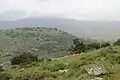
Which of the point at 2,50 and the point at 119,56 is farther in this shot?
the point at 2,50

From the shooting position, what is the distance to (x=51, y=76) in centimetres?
2972

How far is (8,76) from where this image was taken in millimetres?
33000

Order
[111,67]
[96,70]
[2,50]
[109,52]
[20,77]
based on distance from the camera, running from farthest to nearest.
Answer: [2,50] < [109,52] < [20,77] < [111,67] < [96,70]

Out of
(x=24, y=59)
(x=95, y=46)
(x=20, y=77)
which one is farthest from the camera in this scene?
(x=95, y=46)

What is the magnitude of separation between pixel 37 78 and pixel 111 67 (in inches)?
298

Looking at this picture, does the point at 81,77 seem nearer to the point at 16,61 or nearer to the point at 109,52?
the point at 109,52

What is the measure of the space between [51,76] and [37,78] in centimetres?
132

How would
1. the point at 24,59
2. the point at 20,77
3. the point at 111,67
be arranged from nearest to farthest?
the point at 111,67, the point at 20,77, the point at 24,59

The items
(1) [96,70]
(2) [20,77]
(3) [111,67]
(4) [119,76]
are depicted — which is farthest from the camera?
(2) [20,77]

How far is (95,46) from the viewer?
226 ft

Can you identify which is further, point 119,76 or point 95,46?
point 95,46

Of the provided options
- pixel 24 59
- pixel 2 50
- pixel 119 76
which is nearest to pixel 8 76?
pixel 119 76

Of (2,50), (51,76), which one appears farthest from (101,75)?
(2,50)

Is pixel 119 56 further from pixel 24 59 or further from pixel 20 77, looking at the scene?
pixel 24 59
